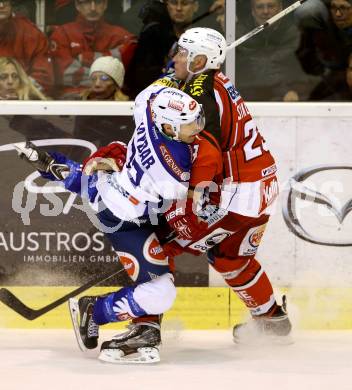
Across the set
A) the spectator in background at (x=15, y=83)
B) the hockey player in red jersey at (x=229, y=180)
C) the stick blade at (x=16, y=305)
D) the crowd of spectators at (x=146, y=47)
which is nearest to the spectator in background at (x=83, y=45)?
the crowd of spectators at (x=146, y=47)

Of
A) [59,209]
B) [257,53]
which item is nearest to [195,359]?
[59,209]

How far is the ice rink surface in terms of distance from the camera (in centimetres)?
440

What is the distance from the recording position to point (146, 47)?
19.7 feet

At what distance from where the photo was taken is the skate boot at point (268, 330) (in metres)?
5.47

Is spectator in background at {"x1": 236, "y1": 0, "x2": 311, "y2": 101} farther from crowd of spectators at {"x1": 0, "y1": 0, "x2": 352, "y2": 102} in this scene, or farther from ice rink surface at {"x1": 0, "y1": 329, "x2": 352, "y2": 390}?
ice rink surface at {"x1": 0, "y1": 329, "x2": 352, "y2": 390}

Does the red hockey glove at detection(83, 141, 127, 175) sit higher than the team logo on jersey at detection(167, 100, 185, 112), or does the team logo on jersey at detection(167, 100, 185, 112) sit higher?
the team logo on jersey at detection(167, 100, 185, 112)

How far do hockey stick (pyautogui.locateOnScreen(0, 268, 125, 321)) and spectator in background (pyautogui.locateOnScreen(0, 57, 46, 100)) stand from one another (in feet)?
3.31

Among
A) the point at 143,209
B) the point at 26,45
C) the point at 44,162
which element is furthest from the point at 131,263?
the point at 26,45

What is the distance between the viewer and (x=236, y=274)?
5367 mm

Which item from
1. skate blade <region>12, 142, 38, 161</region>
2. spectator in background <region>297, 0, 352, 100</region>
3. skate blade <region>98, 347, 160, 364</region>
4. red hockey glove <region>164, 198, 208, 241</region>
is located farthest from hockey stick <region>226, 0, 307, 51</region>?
skate blade <region>98, 347, 160, 364</region>

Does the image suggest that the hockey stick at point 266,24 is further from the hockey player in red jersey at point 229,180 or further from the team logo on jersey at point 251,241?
the team logo on jersey at point 251,241

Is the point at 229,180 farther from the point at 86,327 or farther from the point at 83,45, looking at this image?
the point at 83,45

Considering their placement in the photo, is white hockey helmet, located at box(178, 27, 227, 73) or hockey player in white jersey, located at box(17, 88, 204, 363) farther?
white hockey helmet, located at box(178, 27, 227, 73)

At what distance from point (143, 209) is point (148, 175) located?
0.16 metres
